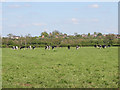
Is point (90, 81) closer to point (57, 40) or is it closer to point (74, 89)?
point (74, 89)

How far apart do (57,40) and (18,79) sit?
296 feet

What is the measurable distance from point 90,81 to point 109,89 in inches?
Answer: 62.2

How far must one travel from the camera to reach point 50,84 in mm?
9742

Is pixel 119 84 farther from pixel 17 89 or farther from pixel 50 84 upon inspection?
pixel 17 89

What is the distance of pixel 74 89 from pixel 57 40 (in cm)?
9262

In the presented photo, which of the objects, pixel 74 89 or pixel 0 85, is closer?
pixel 74 89

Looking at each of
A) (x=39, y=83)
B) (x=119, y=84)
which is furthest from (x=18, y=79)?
(x=119, y=84)

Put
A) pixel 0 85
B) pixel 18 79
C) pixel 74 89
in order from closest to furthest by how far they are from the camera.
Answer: pixel 74 89 → pixel 0 85 → pixel 18 79

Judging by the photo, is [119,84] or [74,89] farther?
[119,84]

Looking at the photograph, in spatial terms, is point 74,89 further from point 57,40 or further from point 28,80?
point 57,40

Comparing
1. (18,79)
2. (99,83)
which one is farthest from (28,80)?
(99,83)

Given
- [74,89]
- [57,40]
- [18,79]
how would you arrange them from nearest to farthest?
[74,89] → [18,79] → [57,40]

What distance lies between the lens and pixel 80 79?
11.0 meters

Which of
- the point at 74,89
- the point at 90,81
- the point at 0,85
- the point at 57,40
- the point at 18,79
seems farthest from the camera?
the point at 57,40
